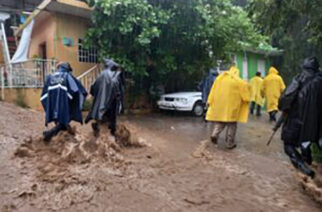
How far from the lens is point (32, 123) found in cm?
782

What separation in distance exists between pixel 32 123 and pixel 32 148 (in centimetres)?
259

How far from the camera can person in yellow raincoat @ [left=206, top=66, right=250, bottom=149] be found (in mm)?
6320

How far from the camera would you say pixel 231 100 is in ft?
20.8

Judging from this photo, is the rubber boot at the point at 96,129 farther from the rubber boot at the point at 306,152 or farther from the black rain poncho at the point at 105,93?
the rubber boot at the point at 306,152

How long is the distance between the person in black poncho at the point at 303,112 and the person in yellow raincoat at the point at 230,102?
1973mm

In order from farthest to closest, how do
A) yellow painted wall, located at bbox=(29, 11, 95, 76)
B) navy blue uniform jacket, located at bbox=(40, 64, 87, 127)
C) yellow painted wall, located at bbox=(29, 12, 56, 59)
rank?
1. yellow painted wall, located at bbox=(29, 12, 56, 59)
2. yellow painted wall, located at bbox=(29, 11, 95, 76)
3. navy blue uniform jacket, located at bbox=(40, 64, 87, 127)

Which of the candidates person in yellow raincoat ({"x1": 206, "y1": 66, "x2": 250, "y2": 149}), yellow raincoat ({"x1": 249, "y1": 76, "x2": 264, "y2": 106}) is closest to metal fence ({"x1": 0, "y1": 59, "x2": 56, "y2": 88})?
person in yellow raincoat ({"x1": 206, "y1": 66, "x2": 250, "y2": 149})

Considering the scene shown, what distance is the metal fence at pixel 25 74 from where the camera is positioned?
395 inches

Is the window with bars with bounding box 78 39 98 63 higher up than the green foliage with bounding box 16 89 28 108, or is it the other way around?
the window with bars with bounding box 78 39 98 63

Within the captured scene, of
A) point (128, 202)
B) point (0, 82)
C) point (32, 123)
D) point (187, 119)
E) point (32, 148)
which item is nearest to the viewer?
point (128, 202)

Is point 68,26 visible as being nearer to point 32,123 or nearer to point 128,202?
point 32,123

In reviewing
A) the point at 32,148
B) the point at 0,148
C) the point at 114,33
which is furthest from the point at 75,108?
the point at 114,33

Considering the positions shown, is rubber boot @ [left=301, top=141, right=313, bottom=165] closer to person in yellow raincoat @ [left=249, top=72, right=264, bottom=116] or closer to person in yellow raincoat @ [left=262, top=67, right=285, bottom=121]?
person in yellow raincoat @ [left=262, top=67, right=285, bottom=121]

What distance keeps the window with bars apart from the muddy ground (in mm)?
5573
